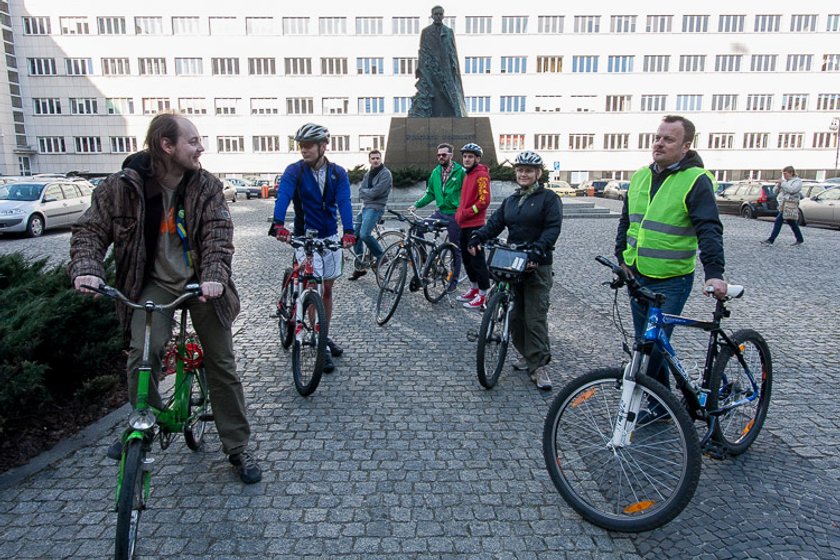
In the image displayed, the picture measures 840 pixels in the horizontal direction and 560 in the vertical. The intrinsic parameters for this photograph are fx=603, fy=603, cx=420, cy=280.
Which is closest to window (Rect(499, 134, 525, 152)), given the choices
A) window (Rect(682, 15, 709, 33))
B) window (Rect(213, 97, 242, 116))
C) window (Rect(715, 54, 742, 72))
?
window (Rect(682, 15, 709, 33))

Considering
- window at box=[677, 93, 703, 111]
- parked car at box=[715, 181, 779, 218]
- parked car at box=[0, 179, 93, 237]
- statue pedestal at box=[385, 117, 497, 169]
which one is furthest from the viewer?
window at box=[677, 93, 703, 111]

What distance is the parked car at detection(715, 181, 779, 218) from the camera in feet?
76.5

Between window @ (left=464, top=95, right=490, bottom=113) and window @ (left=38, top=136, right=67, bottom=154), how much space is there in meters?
43.7

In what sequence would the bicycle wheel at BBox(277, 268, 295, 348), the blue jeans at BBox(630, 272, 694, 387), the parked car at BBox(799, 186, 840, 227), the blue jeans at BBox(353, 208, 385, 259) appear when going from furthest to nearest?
the parked car at BBox(799, 186, 840, 227), the blue jeans at BBox(353, 208, 385, 259), the bicycle wheel at BBox(277, 268, 295, 348), the blue jeans at BBox(630, 272, 694, 387)

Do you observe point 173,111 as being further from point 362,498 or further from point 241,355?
point 241,355

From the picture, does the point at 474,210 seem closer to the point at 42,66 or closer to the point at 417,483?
the point at 417,483

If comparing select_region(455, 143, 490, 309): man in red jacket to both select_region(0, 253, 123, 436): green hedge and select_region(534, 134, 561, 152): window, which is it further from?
select_region(534, 134, 561, 152): window

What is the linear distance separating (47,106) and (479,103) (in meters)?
46.1

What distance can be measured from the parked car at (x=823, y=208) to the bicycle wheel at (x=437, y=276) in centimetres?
1729

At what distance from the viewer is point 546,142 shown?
64188 mm

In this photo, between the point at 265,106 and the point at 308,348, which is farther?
the point at 265,106

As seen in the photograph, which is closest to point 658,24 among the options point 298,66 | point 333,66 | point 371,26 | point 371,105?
point 371,26

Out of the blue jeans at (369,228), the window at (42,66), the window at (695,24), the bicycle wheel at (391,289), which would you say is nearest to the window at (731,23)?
the window at (695,24)

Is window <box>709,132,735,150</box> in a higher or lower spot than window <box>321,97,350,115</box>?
lower
